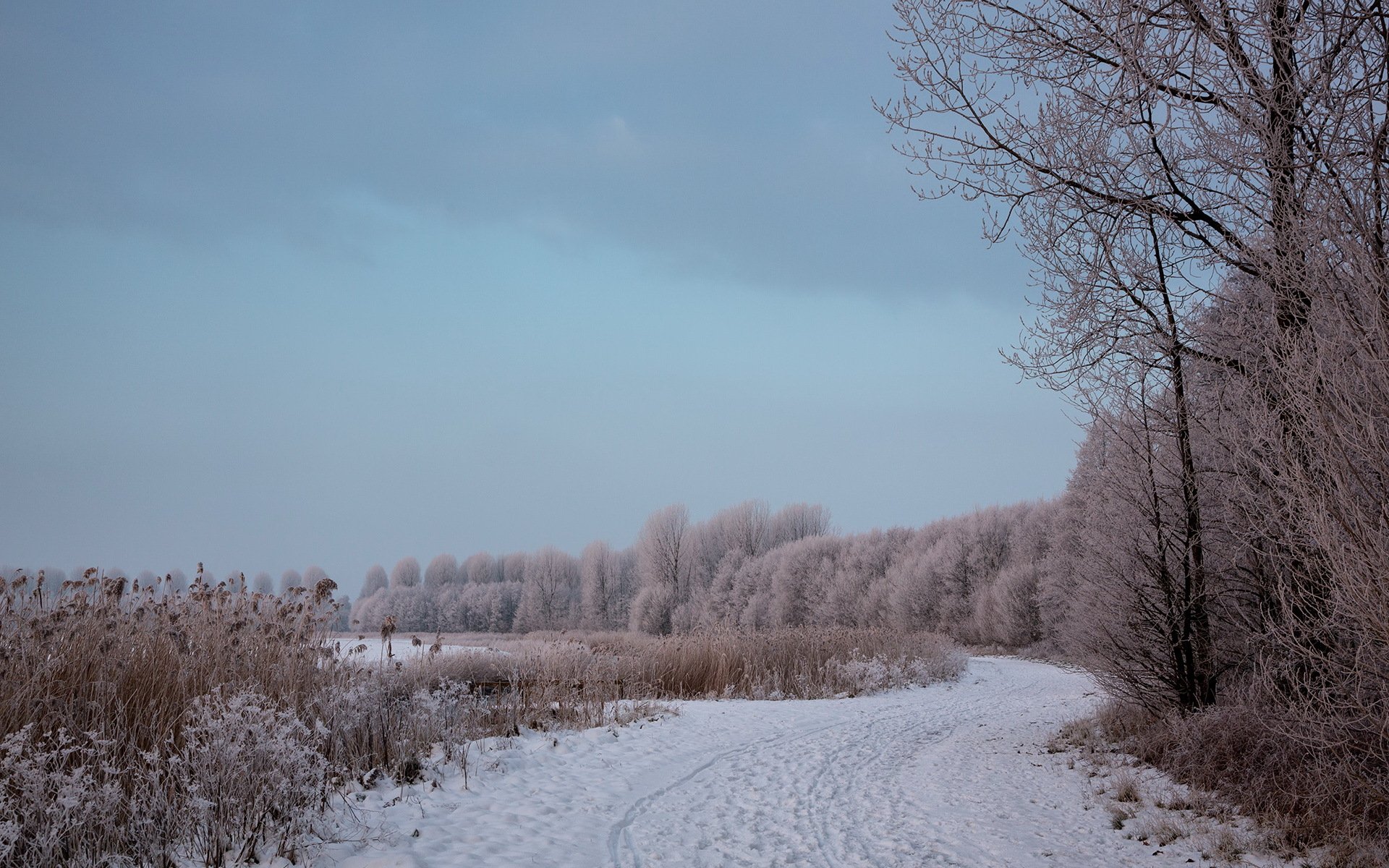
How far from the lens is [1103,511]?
783cm

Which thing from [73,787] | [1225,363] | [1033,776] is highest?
[1225,363]

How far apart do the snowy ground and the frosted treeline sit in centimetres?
1849

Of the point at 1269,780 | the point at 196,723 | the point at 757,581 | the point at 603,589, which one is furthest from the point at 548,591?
the point at 1269,780

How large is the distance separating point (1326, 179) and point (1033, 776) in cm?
542

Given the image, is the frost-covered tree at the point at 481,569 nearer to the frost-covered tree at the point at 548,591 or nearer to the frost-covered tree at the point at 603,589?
the frost-covered tree at the point at 548,591

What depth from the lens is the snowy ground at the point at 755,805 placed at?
15.4 feet

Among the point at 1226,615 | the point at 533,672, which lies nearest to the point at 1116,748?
the point at 1226,615

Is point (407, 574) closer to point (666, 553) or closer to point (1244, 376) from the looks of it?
point (666, 553)

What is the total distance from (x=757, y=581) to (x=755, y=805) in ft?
137

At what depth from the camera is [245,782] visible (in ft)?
14.4

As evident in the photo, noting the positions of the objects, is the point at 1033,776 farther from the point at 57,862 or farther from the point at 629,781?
the point at 57,862

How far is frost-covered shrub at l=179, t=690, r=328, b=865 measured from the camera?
13.6ft

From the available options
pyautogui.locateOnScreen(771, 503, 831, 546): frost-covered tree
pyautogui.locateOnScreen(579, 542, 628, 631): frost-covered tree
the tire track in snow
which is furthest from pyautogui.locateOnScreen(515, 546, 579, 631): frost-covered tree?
the tire track in snow

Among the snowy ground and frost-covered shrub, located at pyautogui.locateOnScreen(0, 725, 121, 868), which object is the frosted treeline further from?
frost-covered shrub, located at pyautogui.locateOnScreen(0, 725, 121, 868)
